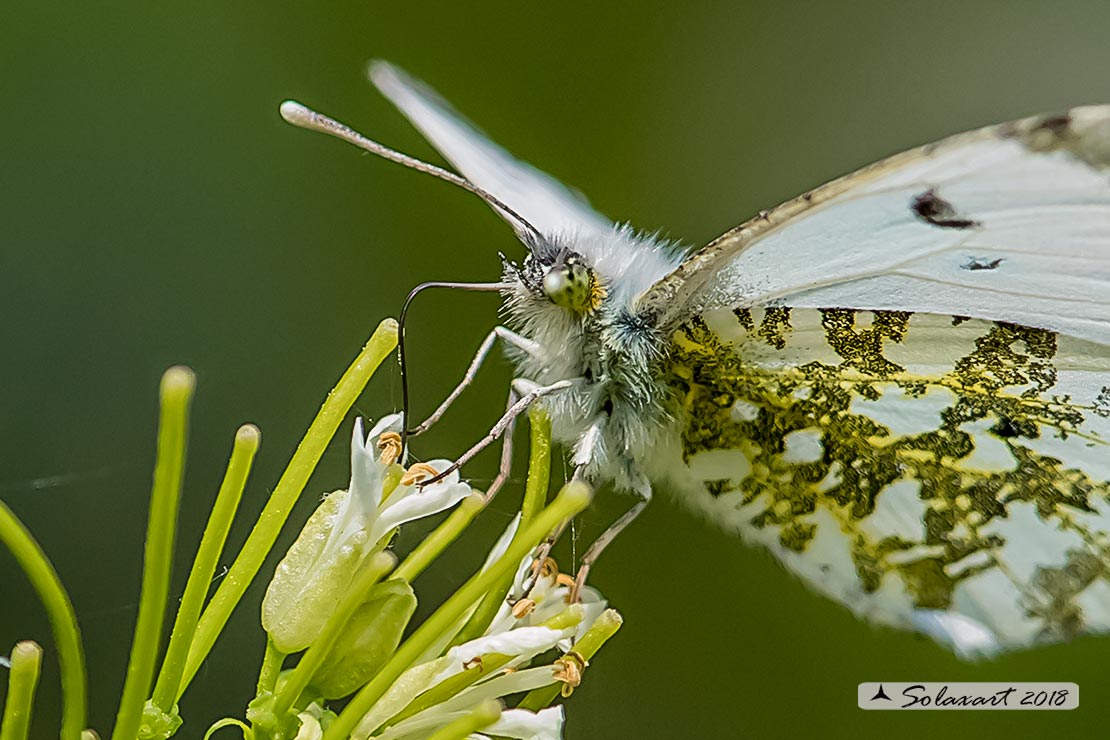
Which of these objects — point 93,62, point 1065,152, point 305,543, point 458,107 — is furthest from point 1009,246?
point 93,62

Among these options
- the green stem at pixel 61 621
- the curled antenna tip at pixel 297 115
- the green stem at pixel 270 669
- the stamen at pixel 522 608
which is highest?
the curled antenna tip at pixel 297 115

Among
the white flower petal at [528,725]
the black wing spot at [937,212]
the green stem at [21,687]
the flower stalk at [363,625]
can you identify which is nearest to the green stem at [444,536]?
the flower stalk at [363,625]

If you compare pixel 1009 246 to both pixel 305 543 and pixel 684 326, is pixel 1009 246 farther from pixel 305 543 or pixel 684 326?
pixel 305 543

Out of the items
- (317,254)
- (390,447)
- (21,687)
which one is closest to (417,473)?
(390,447)

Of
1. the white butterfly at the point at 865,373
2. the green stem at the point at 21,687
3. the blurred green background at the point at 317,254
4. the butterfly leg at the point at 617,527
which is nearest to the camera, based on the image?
the green stem at the point at 21,687

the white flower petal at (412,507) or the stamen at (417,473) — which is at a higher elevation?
the stamen at (417,473)

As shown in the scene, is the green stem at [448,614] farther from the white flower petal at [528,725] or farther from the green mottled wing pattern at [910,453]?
the green mottled wing pattern at [910,453]

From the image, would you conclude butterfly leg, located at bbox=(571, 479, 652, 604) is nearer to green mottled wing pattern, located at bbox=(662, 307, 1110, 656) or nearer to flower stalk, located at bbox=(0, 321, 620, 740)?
green mottled wing pattern, located at bbox=(662, 307, 1110, 656)
